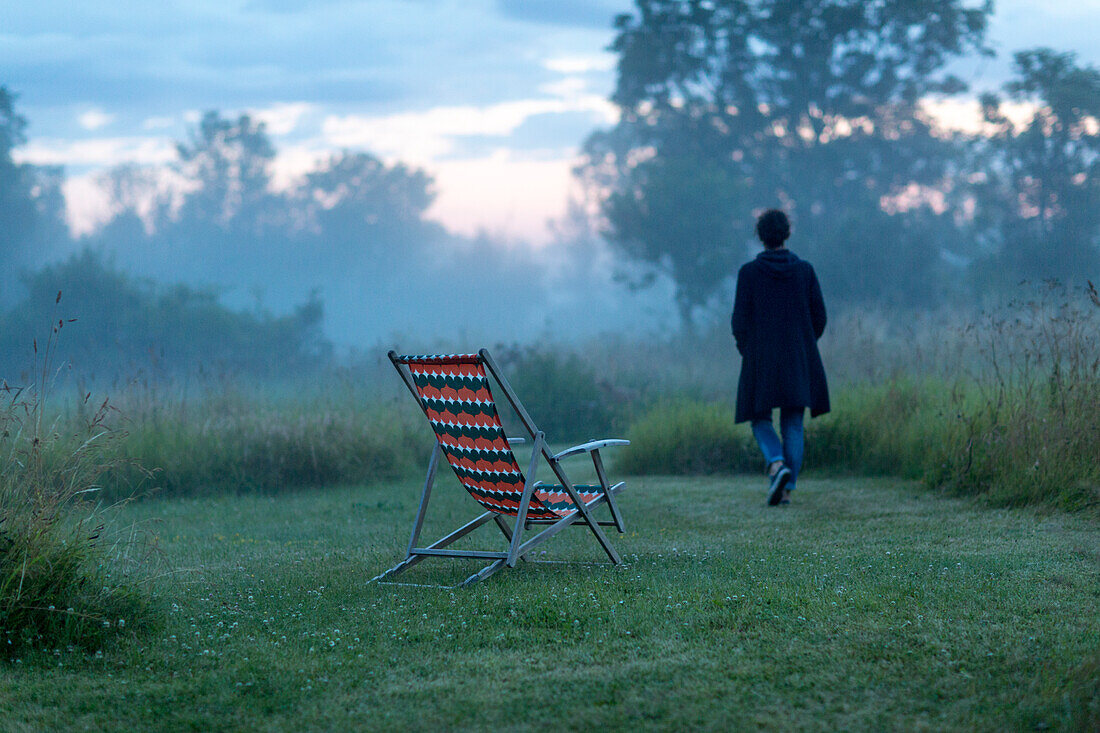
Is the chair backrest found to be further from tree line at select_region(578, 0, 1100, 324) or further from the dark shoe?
tree line at select_region(578, 0, 1100, 324)

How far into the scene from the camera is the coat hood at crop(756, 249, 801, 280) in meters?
6.44

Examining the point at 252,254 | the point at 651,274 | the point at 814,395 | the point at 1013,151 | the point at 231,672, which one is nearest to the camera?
the point at 231,672

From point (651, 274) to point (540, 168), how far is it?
15538 millimetres

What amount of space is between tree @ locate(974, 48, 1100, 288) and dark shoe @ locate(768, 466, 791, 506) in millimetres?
21240

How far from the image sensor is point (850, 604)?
361cm

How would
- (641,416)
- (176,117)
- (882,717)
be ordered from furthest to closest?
(176,117) < (641,416) < (882,717)

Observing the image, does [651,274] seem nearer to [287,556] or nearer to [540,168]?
[540,168]

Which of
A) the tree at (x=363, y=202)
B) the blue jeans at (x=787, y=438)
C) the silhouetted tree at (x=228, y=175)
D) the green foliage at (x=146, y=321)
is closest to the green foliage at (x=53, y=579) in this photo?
the blue jeans at (x=787, y=438)

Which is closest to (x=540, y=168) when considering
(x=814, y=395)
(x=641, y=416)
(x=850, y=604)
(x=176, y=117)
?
(x=176, y=117)

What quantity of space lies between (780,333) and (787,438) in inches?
28.7

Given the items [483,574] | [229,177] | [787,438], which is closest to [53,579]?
[483,574]

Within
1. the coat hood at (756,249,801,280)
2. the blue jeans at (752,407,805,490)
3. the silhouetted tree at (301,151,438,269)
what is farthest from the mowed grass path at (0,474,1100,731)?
the silhouetted tree at (301,151,438,269)

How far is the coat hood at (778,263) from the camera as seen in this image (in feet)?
21.1

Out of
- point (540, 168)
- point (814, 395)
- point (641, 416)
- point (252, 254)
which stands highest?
point (540, 168)
